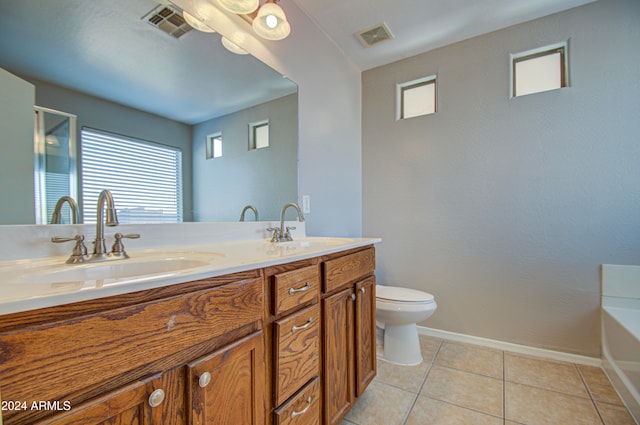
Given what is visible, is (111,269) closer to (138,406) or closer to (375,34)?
(138,406)

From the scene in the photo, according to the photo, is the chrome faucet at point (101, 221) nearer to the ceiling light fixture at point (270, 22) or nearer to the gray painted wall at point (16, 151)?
the gray painted wall at point (16, 151)

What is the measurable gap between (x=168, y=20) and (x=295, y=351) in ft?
4.54

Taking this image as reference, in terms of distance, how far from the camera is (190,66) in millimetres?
1243

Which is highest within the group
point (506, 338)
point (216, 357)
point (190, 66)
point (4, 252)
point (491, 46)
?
point (491, 46)

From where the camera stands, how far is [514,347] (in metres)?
1.98

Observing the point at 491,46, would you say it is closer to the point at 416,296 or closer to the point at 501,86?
the point at 501,86

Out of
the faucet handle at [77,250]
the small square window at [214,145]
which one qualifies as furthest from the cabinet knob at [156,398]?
the small square window at [214,145]

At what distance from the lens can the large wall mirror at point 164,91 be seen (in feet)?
2.74

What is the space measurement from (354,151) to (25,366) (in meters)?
2.33

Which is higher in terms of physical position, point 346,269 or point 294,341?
point 346,269

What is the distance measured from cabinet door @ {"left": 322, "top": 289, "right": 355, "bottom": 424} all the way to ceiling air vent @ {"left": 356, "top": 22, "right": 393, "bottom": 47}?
6.11 feet

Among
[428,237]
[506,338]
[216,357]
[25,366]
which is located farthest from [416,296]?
[25,366]

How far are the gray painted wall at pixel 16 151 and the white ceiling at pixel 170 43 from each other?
0.06m

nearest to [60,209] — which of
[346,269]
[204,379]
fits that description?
[204,379]
